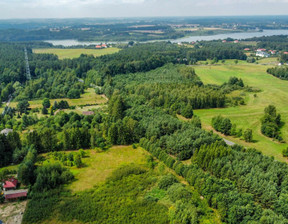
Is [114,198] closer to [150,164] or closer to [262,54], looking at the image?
[150,164]

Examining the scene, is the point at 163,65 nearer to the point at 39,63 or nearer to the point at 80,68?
the point at 80,68

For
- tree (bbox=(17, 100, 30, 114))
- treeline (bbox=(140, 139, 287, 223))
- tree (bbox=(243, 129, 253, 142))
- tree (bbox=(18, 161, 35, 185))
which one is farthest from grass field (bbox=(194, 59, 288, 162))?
tree (bbox=(17, 100, 30, 114))

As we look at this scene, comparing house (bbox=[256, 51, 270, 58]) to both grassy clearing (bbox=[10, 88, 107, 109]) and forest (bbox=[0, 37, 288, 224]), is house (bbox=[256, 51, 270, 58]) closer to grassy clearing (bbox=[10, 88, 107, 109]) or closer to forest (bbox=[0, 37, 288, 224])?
forest (bbox=[0, 37, 288, 224])

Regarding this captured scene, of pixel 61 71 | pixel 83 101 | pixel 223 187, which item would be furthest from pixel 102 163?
pixel 61 71

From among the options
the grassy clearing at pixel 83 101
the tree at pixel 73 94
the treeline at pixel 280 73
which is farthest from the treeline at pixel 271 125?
the tree at pixel 73 94

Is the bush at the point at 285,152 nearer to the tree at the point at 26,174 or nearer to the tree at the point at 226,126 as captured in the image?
the tree at the point at 226,126
